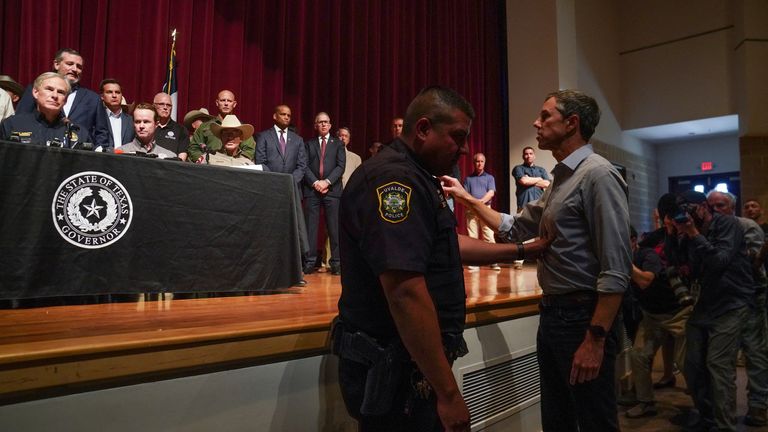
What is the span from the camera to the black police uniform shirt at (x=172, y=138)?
159 inches

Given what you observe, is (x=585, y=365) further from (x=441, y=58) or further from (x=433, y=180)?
(x=441, y=58)

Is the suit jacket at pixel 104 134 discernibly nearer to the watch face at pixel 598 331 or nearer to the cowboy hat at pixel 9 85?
the cowboy hat at pixel 9 85

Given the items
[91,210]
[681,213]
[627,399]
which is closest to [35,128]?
[91,210]

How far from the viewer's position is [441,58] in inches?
315

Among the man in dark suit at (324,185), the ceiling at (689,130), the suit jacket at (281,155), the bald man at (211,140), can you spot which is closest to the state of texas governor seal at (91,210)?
the bald man at (211,140)

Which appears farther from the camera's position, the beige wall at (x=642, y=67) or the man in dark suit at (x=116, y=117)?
the beige wall at (x=642, y=67)

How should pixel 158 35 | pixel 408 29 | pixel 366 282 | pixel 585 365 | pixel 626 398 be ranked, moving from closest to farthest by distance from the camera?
pixel 366 282 < pixel 585 365 < pixel 626 398 < pixel 158 35 < pixel 408 29

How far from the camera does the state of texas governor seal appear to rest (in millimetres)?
2055

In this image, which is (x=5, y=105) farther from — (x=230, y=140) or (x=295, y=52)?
(x=295, y=52)

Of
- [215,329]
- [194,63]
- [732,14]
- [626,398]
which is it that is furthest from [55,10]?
[732,14]

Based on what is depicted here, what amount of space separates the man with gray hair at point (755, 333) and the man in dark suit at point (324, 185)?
10.1 ft

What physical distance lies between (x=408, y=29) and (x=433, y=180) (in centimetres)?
681

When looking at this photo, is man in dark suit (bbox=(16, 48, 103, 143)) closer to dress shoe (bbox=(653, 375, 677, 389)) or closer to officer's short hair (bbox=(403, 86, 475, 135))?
officer's short hair (bbox=(403, 86, 475, 135))

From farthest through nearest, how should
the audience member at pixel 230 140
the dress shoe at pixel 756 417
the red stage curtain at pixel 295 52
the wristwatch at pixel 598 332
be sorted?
the red stage curtain at pixel 295 52 → the audience member at pixel 230 140 → the dress shoe at pixel 756 417 → the wristwatch at pixel 598 332
